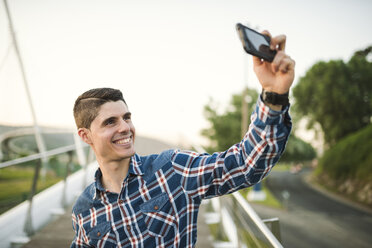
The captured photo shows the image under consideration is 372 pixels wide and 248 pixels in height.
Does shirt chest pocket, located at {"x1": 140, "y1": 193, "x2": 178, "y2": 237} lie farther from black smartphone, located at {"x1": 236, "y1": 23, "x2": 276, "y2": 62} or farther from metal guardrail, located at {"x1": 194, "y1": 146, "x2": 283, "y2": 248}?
black smartphone, located at {"x1": 236, "y1": 23, "x2": 276, "y2": 62}

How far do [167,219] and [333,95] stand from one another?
99.2ft

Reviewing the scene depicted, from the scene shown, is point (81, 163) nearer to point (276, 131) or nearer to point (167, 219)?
point (167, 219)

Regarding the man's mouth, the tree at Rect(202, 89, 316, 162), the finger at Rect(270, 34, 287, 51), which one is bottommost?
the tree at Rect(202, 89, 316, 162)

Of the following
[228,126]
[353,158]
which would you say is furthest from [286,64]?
[228,126]

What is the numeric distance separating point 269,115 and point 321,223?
2071 cm

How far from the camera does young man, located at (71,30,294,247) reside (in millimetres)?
890

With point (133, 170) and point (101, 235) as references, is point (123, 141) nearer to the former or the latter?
point (133, 170)

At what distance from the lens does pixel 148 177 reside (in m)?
1.16

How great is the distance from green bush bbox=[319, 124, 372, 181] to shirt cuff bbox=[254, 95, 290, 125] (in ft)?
74.8

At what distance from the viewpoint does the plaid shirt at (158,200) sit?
1.03 metres

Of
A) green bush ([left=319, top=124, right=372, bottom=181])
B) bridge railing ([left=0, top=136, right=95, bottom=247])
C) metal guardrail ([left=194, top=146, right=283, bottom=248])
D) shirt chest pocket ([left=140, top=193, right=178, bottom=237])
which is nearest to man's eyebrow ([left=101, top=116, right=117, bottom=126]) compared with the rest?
shirt chest pocket ([left=140, top=193, right=178, bottom=237])

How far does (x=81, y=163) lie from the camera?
201 inches

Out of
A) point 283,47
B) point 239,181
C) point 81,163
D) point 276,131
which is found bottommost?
point 81,163

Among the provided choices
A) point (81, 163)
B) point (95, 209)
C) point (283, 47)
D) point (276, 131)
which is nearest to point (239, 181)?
point (276, 131)
